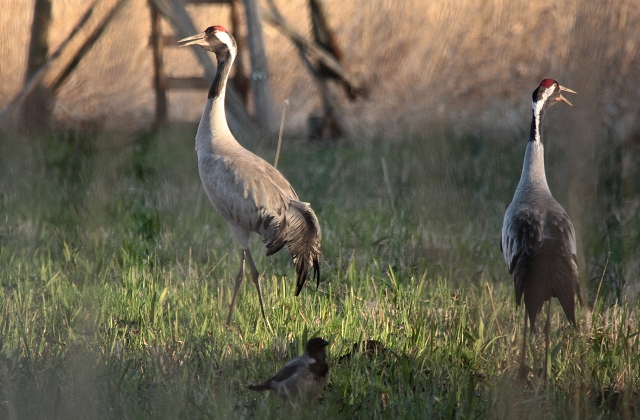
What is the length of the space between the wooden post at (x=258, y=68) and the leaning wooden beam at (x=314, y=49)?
40 centimetres

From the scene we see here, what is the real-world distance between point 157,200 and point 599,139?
17.0ft

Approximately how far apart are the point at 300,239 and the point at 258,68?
4758 millimetres

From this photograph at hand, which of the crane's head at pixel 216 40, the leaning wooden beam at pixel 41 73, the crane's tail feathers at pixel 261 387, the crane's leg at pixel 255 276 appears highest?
the crane's head at pixel 216 40

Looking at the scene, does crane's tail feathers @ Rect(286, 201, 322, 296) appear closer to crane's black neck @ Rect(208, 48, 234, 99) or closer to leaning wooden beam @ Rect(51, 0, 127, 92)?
crane's black neck @ Rect(208, 48, 234, 99)

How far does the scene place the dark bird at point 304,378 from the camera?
2.42 metres

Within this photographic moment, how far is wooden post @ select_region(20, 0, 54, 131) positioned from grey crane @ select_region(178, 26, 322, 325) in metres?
2.57

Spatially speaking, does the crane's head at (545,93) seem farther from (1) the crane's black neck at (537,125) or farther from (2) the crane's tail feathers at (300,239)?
(2) the crane's tail feathers at (300,239)

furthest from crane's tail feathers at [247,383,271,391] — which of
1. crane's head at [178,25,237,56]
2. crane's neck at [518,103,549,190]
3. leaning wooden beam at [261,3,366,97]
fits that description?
leaning wooden beam at [261,3,366,97]

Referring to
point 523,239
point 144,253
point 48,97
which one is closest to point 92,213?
point 48,97

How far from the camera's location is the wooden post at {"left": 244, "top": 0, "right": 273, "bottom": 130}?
26.7 feet

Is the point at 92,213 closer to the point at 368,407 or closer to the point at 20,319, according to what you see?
the point at 368,407

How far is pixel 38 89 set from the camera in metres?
1.20

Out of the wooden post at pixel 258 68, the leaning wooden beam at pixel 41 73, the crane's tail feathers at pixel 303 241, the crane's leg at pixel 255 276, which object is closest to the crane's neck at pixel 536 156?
the crane's tail feathers at pixel 303 241

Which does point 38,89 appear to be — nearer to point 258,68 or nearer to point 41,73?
point 41,73
